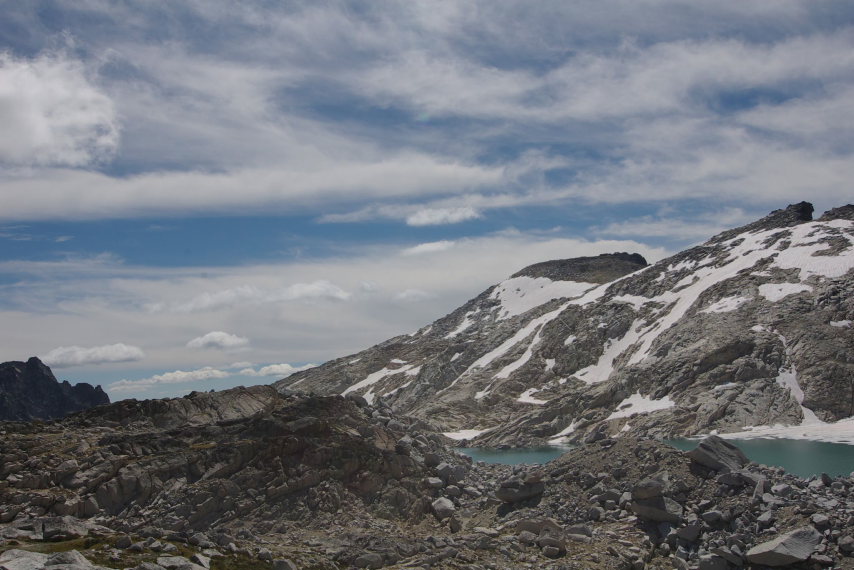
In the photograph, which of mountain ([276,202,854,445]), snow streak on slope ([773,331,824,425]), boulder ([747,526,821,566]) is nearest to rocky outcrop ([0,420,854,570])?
boulder ([747,526,821,566])

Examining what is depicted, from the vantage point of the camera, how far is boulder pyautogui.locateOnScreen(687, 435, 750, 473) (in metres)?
33.2

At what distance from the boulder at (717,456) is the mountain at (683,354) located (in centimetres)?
2902

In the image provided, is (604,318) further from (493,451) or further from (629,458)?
(629,458)

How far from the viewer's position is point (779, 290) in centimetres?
11881

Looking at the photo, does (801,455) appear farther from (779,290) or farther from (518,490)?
(779,290)

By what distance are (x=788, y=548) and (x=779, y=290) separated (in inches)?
4226

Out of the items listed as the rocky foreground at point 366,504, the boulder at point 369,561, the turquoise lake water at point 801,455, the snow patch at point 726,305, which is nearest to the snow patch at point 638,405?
the turquoise lake water at point 801,455

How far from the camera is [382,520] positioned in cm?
3591

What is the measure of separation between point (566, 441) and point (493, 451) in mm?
12846

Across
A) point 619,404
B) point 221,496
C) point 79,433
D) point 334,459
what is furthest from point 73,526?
point 619,404

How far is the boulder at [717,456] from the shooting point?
33156 mm

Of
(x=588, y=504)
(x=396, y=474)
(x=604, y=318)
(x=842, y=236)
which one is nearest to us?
(x=588, y=504)

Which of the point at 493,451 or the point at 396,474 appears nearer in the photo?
the point at 396,474

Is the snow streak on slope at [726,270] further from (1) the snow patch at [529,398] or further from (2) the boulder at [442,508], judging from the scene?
(2) the boulder at [442,508]
